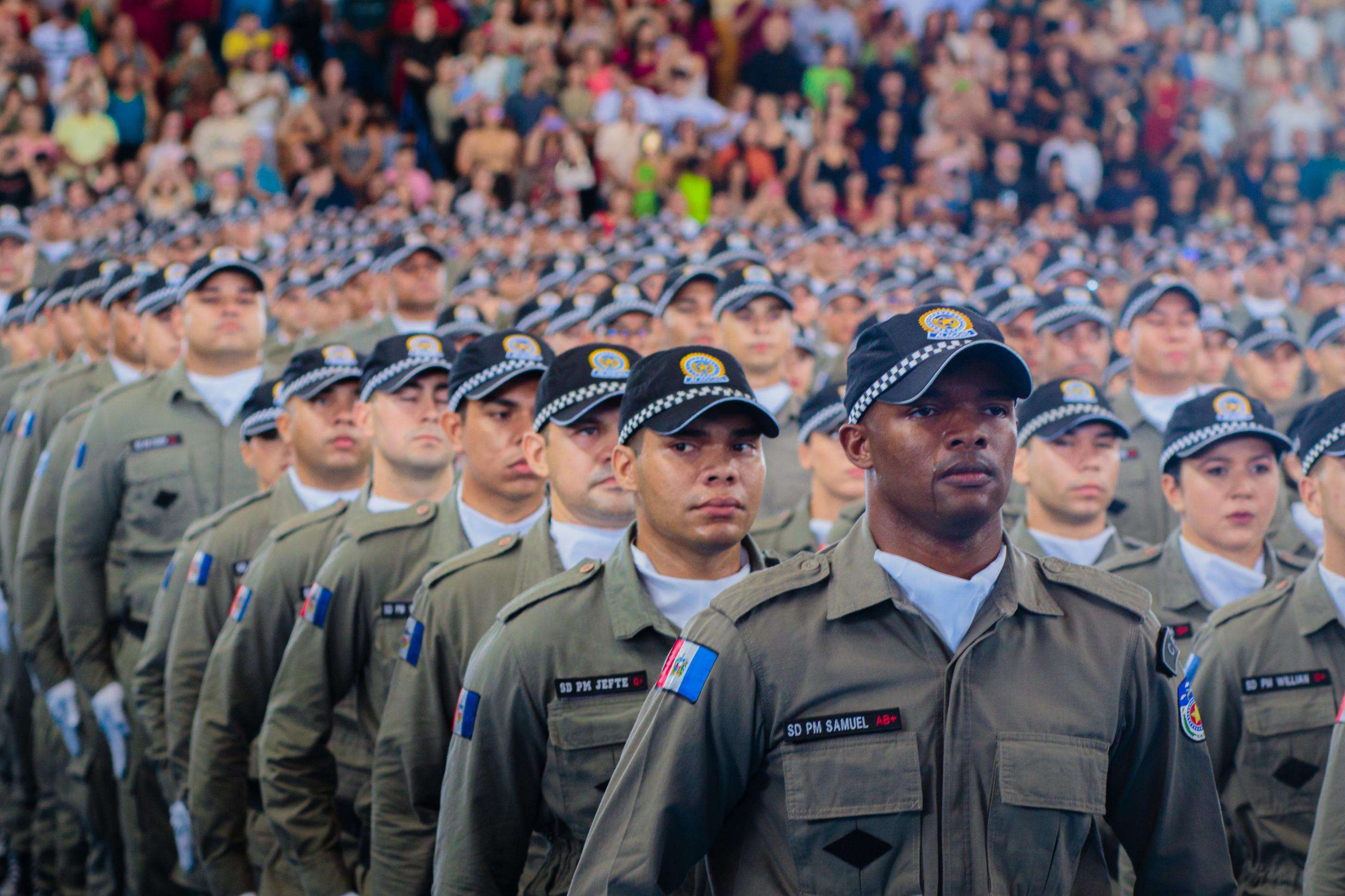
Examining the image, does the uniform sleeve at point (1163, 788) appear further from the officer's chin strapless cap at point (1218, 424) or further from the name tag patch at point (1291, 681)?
the officer's chin strapless cap at point (1218, 424)

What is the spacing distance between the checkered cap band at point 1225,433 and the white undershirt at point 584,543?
1.85m

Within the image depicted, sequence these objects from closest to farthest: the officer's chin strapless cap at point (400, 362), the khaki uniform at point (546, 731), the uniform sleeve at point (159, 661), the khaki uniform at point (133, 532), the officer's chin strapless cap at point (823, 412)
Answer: the khaki uniform at point (546, 731), the officer's chin strapless cap at point (400, 362), the uniform sleeve at point (159, 661), the officer's chin strapless cap at point (823, 412), the khaki uniform at point (133, 532)

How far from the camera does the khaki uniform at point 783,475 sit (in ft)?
21.9

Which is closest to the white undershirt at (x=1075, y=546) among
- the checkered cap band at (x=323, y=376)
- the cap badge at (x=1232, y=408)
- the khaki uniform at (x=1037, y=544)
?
the khaki uniform at (x=1037, y=544)

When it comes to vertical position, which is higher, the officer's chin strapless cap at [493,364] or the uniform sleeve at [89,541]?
the officer's chin strapless cap at [493,364]

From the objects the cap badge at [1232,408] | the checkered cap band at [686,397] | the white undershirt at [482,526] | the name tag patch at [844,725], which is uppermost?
the checkered cap band at [686,397]

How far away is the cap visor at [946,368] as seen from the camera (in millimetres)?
2326

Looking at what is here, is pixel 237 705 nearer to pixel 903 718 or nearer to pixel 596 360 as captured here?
pixel 596 360

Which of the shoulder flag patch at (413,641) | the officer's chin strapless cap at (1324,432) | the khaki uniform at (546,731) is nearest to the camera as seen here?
the khaki uniform at (546,731)

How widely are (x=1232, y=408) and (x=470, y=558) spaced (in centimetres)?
233

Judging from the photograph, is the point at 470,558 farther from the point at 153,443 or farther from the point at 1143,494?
the point at 1143,494

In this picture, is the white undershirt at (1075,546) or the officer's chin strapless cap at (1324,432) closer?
the officer's chin strapless cap at (1324,432)

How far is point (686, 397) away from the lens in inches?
125

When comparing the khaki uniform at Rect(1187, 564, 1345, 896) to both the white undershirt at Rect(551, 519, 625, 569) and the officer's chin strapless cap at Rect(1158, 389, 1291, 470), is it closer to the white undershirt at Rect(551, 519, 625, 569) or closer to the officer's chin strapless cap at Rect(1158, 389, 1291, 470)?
the officer's chin strapless cap at Rect(1158, 389, 1291, 470)
